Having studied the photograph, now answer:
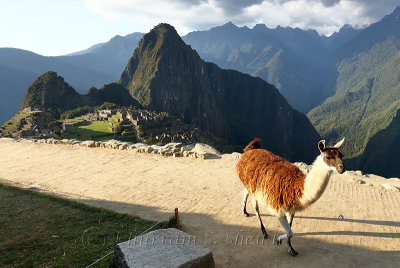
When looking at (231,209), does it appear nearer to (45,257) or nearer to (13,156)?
(45,257)

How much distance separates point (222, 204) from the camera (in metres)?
8.58

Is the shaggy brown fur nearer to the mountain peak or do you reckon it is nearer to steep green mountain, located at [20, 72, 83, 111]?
steep green mountain, located at [20, 72, 83, 111]

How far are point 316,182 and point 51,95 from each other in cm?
11318

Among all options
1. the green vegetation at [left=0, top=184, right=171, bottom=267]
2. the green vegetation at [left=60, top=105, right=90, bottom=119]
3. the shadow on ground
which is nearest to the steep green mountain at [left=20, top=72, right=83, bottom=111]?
the green vegetation at [left=60, top=105, right=90, bottom=119]

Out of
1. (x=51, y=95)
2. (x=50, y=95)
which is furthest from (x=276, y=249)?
(x=50, y=95)

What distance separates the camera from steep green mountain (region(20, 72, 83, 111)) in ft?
312

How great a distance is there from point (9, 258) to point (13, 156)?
14.4 metres

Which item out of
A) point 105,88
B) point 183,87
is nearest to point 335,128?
point 183,87

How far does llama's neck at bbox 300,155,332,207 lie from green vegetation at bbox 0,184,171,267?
3.88m

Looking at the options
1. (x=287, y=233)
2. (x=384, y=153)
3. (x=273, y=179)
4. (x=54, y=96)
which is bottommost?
(x=384, y=153)

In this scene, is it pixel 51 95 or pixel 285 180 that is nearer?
pixel 285 180

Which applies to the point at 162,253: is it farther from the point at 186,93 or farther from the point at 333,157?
the point at 186,93

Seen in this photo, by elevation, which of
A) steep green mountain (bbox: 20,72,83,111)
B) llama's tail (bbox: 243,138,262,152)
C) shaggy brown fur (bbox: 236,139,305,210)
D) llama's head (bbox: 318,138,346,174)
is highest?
steep green mountain (bbox: 20,72,83,111)

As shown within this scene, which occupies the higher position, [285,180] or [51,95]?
[51,95]
